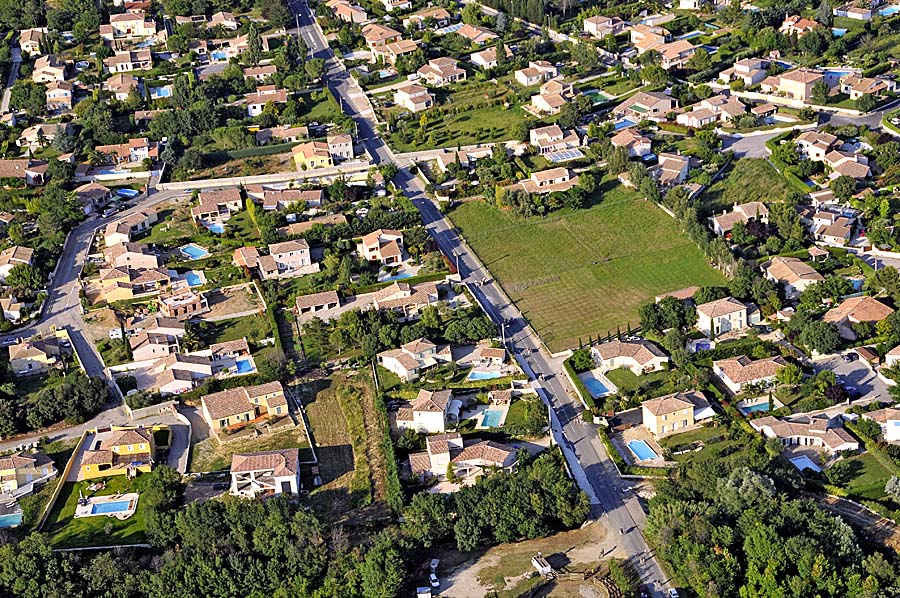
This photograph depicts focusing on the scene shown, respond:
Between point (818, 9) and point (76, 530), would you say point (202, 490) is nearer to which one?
point (76, 530)

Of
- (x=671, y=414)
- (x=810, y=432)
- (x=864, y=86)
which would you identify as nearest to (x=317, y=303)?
(x=671, y=414)

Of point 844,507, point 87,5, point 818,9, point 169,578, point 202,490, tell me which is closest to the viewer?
point 169,578

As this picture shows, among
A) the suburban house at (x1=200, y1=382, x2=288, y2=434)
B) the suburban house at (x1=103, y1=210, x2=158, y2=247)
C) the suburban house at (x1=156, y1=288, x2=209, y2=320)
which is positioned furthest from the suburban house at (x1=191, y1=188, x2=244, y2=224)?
the suburban house at (x1=200, y1=382, x2=288, y2=434)

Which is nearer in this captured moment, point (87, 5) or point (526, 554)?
point (526, 554)

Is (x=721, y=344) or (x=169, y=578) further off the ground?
(x=169, y=578)

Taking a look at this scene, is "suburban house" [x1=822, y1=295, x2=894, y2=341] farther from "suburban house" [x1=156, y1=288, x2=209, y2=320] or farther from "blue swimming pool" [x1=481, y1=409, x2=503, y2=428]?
"suburban house" [x1=156, y1=288, x2=209, y2=320]

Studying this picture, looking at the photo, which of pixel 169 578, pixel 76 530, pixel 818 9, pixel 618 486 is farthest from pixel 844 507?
pixel 818 9
